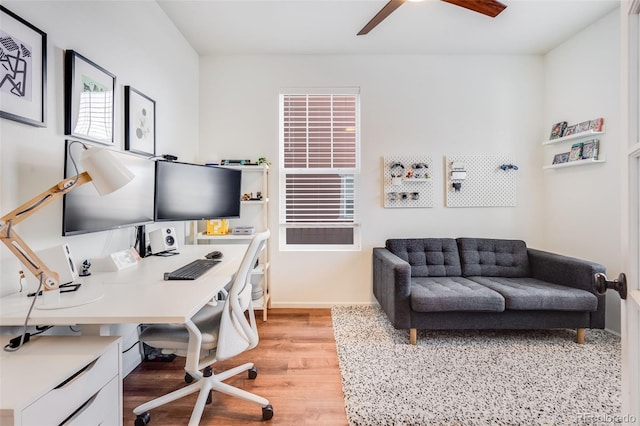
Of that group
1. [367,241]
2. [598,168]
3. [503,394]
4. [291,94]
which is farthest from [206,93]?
[598,168]

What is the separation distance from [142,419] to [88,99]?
5.63 feet

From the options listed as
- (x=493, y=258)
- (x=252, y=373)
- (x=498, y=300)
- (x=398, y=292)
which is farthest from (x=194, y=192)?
(x=493, y=258)

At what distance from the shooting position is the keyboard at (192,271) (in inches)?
56.9

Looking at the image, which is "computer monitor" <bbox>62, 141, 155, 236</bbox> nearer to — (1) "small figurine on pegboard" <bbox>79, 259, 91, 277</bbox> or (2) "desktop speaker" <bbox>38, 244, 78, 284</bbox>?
(2) "desktop speaker" <bbox>38, 244, 78, 284</bbox>

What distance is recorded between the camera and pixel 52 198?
1.06 meters

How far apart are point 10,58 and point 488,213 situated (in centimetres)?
372

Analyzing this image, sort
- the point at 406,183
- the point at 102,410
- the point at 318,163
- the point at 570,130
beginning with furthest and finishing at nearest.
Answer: the point at 318,163 < the point at 406,183 < the point at 570,130 < the point at 102,410

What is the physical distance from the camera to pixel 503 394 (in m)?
1.71

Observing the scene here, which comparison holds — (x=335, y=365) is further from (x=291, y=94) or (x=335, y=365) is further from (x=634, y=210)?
(x=291, y=94)

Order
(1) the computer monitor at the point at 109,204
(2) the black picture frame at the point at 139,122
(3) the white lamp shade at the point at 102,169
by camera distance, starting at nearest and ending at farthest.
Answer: (3) the white lamp shade at the point at 102,169 → (1) the computer monitor at the point at 109,204 → (2) the black picture frame at the point at 139,122

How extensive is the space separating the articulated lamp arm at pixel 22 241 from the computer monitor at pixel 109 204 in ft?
Result: 1.10

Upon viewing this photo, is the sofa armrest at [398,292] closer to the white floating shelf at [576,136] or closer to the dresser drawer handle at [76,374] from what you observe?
the dresser drawer handle at [76,374]

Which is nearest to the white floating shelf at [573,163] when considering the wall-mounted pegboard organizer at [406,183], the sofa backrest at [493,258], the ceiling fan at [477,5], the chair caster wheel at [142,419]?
the sofa backrest at [493,258]

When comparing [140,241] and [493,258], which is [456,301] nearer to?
[493,258]
